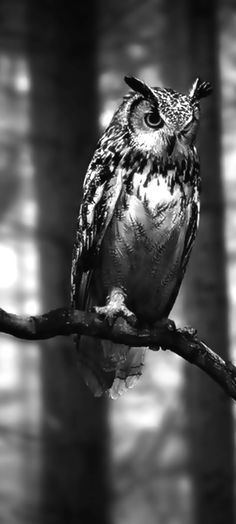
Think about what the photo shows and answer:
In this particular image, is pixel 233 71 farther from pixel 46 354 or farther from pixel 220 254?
pixel 46 354

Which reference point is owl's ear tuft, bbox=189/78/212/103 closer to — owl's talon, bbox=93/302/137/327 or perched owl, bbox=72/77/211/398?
perched owl, bbox=72/77/211/398

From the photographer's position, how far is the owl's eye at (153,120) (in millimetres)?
1504

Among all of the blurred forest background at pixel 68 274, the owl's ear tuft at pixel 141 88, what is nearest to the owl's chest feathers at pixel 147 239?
the owl's ear tuft at pixel 141 88

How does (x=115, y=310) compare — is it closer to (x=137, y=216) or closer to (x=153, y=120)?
(x=137, y=216)

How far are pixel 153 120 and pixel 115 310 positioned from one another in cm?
27

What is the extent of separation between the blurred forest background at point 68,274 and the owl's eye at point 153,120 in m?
1.05

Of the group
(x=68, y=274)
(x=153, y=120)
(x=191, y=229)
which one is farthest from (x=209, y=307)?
(x=153, y=120)

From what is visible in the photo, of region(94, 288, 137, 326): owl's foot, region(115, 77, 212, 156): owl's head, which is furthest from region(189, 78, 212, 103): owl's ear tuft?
region(94, 288, 137, 326): owl's foot

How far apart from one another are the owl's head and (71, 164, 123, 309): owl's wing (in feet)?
0.21

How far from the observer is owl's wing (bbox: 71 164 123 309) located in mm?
1534

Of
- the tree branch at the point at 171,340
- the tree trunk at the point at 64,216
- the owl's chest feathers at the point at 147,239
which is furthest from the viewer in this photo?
the tree trunk at the point at 64,216

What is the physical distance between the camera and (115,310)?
150cm

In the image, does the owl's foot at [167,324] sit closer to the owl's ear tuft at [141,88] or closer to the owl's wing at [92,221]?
the owl's wing at [92,221]

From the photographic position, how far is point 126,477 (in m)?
2.48
